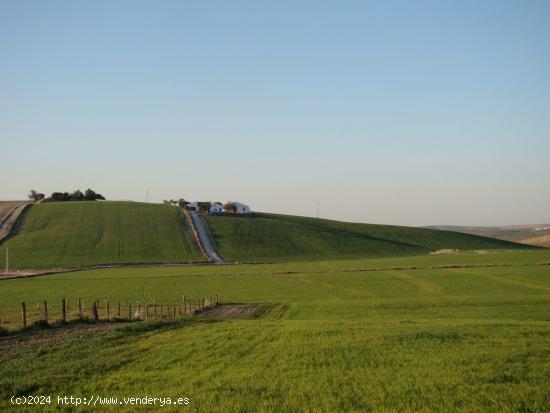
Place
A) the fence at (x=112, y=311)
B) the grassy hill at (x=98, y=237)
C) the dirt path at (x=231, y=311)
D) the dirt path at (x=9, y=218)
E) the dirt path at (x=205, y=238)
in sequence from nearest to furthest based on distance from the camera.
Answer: the fence at (x=112, y=311)
the dirt path at (x=231, y=311)
the grassy hill at (x=98, y=237)
the dirt path at (x=205, y=238)
the dirt path at (x=9, y=218)

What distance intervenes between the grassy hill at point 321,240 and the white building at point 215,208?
783 cm

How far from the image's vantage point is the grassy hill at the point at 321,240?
362 ft

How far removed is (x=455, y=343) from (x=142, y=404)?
1124 centimetres

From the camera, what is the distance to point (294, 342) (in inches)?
820

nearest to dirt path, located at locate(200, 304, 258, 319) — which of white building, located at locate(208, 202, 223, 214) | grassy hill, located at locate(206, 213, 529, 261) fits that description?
grassy hill, located at locate(206, 213, 529, 261)

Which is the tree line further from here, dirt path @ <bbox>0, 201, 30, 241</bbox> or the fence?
the fence

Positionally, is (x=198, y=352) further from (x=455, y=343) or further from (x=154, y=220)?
(x=154, y=220)

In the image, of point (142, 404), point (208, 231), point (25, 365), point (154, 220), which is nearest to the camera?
point (142, 404)

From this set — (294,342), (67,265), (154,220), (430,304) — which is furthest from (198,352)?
(154,220)

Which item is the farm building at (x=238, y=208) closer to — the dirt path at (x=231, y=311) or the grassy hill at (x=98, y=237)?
the grassy hill at (x=98, y=237)

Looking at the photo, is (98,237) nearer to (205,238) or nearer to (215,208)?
(205,238)

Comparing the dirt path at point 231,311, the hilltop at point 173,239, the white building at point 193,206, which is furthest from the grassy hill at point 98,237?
the dirt path at point 231,311

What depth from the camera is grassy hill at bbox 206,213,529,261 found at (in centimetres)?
11044

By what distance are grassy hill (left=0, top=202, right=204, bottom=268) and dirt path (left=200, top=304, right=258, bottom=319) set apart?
55.3m
